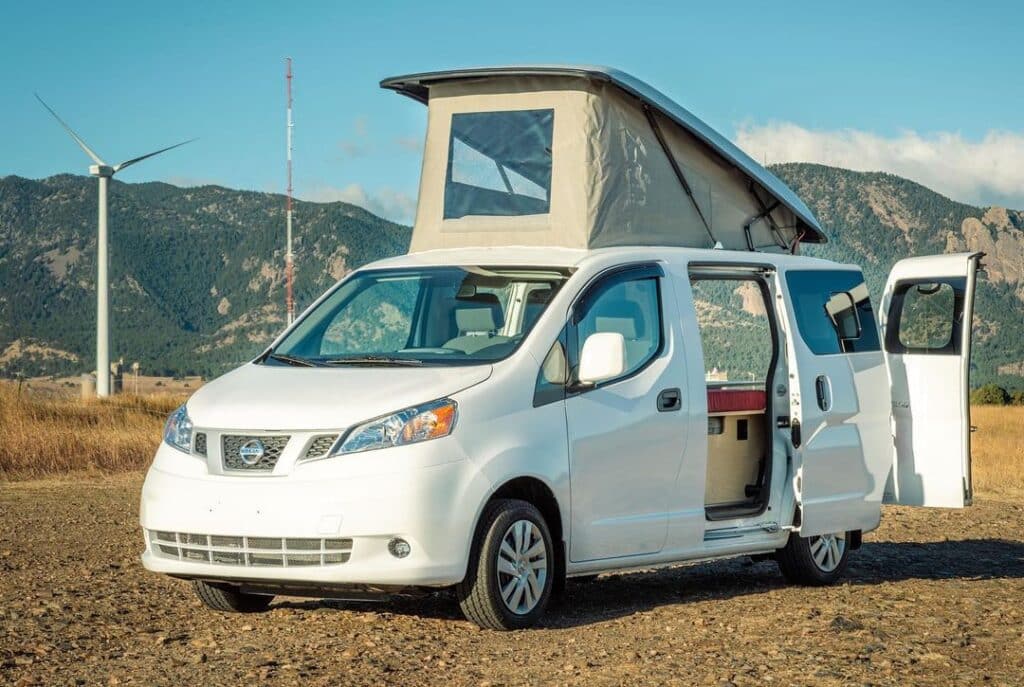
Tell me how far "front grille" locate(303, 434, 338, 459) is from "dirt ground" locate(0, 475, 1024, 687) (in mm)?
894

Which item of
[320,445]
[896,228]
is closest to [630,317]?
[320,445]

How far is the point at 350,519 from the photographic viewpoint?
24.5 ft

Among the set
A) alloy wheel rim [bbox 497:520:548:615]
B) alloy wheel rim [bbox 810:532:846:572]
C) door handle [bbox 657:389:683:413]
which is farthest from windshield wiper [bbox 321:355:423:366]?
alloy wheel rim [bbox 810:532:846:572]

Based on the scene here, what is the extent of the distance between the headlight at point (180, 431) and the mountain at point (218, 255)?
85029 mm

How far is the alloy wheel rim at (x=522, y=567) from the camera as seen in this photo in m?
7.88

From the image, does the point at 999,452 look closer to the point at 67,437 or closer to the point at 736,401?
the point at 67,437

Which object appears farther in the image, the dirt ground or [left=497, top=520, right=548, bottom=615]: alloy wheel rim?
[left=497, top=520, right=548, bottom=615]: alloy wheel rim

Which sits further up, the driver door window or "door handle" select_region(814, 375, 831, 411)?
the driver door window

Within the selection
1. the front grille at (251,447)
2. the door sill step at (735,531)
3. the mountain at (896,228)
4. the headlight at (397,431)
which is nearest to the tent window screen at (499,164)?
the door sill step at (735,531)

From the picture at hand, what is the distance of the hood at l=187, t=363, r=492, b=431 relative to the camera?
7586 mm

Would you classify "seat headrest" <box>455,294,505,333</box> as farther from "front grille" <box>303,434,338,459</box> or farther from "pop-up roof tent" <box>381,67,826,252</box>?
"front grille" <box>303,434,338,459</box>

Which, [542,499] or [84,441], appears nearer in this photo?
[542,499]

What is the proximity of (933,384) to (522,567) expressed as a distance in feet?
13.0

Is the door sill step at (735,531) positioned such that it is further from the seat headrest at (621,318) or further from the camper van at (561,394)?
the seat headrest at (621,318)
